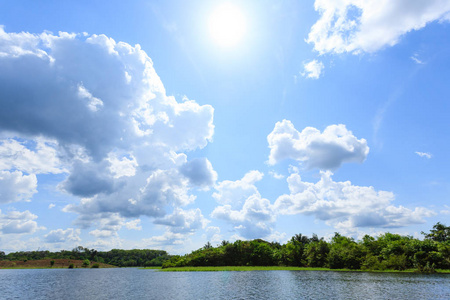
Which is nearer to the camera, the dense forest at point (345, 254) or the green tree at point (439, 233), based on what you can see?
the dense forest at point (345, 254)

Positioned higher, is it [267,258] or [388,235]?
[388,235]

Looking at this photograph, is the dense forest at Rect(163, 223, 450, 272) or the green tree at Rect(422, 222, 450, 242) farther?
the green tree at Rect(422, 222, 450, 242)

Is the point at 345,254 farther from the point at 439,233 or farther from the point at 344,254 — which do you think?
the point at 439,233

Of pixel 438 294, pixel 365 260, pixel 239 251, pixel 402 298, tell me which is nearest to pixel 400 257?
pixel 365 260

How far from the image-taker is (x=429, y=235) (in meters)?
153

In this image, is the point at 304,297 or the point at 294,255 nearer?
the point at 304,297

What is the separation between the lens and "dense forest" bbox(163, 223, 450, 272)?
313 feet

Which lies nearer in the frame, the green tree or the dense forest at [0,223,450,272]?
the dense forest at [0,223,450,272]

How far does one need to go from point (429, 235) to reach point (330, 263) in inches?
2856

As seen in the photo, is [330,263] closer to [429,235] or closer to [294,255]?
[294,255]

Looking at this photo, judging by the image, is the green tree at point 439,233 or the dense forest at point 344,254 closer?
the dense forest at point 344,254

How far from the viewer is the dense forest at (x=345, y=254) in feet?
313

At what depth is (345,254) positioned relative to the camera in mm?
121188

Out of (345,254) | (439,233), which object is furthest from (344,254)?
(439,233)
